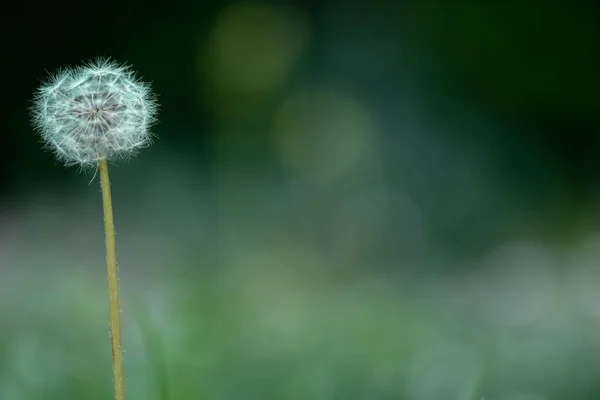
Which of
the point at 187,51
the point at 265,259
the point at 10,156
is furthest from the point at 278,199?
the point at 10,156

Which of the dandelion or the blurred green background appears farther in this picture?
the blurred green background

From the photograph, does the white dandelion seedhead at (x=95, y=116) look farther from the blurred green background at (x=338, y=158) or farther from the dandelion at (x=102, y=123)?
the blurred green background at (x=338, y=158)

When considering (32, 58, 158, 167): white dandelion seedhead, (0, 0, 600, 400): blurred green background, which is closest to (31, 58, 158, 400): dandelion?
(32, 58, 158, 167): white dandelion seedhead

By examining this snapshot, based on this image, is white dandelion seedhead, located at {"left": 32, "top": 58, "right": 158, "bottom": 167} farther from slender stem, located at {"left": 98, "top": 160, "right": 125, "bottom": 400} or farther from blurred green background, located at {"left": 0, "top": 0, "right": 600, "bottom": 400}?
blurred green background, located at {"left": 0, "top": 0, "right": 600, "bottom": 400}

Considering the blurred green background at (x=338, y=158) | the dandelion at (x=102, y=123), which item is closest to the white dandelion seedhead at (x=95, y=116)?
the dandelion at (x=102, y=123)

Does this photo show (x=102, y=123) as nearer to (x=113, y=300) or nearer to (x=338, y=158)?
(x=113, y=300)

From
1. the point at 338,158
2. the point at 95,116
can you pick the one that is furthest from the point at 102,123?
the point at 338,158

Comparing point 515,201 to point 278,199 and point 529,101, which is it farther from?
point 278,199
